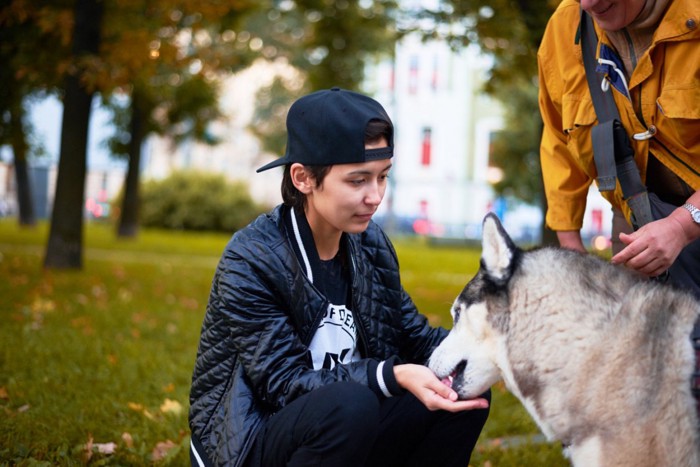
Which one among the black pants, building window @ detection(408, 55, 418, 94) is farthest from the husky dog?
building window @ detection(408, 55, 418, 94)

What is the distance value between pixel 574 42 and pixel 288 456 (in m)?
2.06

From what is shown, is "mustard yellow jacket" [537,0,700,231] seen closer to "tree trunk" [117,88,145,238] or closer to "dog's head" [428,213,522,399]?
"dog's head" [428,213,522,399]

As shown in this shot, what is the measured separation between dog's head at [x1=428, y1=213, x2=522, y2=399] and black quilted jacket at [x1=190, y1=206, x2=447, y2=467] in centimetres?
30

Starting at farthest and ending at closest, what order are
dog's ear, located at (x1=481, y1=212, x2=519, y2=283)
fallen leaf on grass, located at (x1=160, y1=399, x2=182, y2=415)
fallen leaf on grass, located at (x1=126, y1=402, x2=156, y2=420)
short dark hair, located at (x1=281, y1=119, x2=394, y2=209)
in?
fallen leaf on grass, located at (x1=160, y1=399, x2=182, y2=415)
fallen leaf on grass, located at (x1=126, y1=402, x2=156, y2=420)
short dark hair, located at (x1=281, y1=119, x2=394, y2=209)
dog's ear, located at (x1=481, y1=212, x2=519, y2=283)

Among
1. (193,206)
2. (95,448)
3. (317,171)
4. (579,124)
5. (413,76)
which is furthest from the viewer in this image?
(413,76)

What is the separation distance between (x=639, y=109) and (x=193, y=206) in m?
27.1

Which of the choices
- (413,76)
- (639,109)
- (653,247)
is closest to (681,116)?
(639,109)

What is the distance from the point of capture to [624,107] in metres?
3.15

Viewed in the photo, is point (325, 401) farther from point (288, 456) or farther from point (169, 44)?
point (169, 44)

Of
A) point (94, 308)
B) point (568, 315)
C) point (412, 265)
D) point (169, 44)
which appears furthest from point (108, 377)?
point (412, 265)

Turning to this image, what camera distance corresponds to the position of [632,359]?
98.6 inches

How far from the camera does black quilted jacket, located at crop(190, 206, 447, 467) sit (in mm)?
2850

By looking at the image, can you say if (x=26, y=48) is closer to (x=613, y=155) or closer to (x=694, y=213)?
(x=613, y=155)

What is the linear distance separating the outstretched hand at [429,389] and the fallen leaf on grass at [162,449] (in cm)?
185
